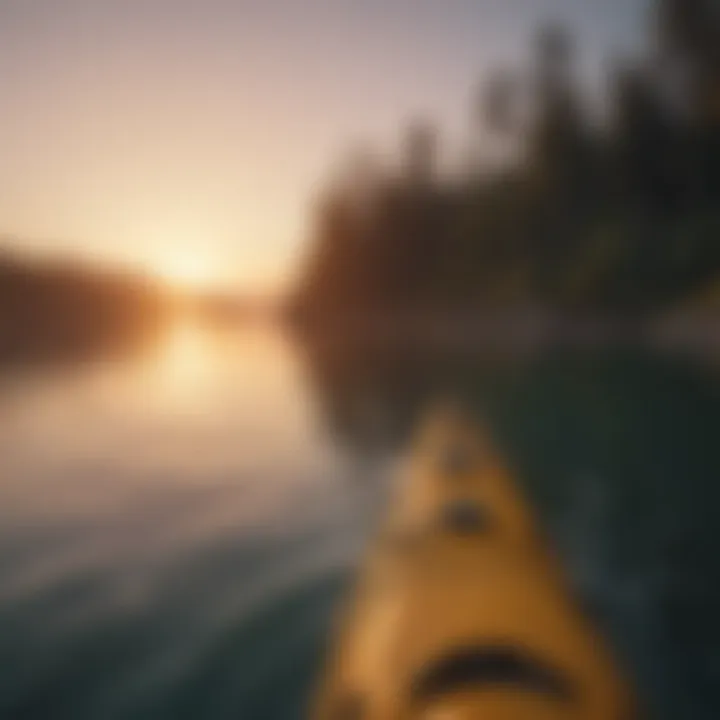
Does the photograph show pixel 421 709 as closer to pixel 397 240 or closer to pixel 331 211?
pixel 331 211

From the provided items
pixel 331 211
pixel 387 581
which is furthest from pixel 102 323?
pixel 331 211

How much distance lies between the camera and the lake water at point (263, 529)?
398 centimetres

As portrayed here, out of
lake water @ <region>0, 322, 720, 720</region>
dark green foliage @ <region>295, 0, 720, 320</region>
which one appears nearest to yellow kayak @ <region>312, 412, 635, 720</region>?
lake water @ <region>0, 322, 720, 720</region>

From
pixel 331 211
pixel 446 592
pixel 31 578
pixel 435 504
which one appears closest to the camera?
pixel 446 592

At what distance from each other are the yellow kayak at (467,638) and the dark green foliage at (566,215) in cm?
1956

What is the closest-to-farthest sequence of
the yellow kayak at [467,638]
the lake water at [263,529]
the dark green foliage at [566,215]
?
the yellow kayak at [467,638] → the lake water at [263,529] → the dark green foliage at [566,215]

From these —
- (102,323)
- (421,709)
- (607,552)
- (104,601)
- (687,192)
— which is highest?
(687,192)

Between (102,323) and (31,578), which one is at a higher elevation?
(102,323)

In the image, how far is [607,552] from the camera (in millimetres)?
5758

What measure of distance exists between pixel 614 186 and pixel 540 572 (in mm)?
27837

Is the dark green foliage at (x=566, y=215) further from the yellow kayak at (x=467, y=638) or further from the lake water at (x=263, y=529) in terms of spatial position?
the yellow kayak at (x=467, y=638)

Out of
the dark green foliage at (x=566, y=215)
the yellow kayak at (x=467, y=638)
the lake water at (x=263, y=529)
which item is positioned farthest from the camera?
the dark green foliage at (x=566, y=215)

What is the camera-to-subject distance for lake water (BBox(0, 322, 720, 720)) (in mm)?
3977

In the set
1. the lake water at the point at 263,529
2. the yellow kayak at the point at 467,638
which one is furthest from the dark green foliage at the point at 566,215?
the yellow kayak at the point at 467,638
